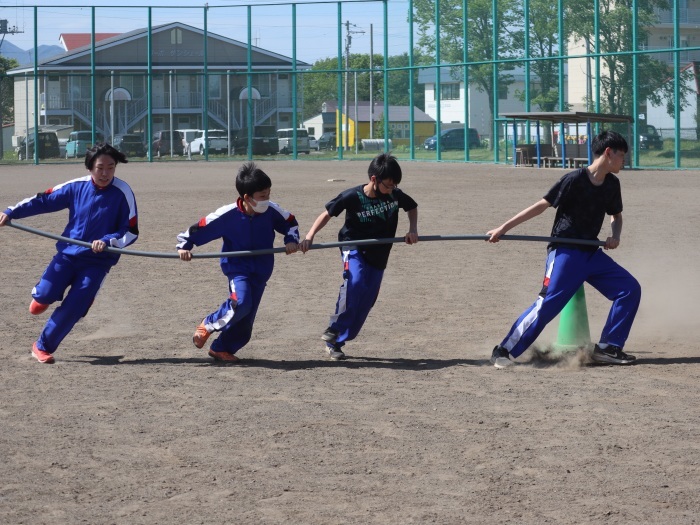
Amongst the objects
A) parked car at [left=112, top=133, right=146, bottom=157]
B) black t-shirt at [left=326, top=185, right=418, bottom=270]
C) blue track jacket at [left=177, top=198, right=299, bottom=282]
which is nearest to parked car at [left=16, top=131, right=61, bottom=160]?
parked car at [left=112, top=133, right=146, bottom=157]

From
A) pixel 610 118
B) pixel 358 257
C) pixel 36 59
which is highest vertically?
pixel 36 59

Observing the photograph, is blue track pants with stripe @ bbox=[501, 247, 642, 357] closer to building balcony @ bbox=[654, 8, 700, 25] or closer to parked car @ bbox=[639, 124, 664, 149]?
parked car @ bbox=[639, 124, 664, 149]

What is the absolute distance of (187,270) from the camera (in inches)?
460

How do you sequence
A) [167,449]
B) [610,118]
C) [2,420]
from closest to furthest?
[167,449], [2,420], [610,118]

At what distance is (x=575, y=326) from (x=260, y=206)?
2309 millimetres

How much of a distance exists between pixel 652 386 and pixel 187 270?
6.28 meters

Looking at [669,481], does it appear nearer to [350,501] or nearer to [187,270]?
[350,501]

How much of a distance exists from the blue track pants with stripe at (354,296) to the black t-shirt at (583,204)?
4.16 feet

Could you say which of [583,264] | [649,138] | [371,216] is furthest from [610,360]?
[649,138]

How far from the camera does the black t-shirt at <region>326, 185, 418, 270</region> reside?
24.4ft

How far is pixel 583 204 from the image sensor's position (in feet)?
23.3

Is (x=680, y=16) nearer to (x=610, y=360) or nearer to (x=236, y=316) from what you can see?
(x=610, y=360)

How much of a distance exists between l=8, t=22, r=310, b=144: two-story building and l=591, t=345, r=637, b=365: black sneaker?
35.3m

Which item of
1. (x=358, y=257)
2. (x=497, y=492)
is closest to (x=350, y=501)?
(x=497, y=492)
